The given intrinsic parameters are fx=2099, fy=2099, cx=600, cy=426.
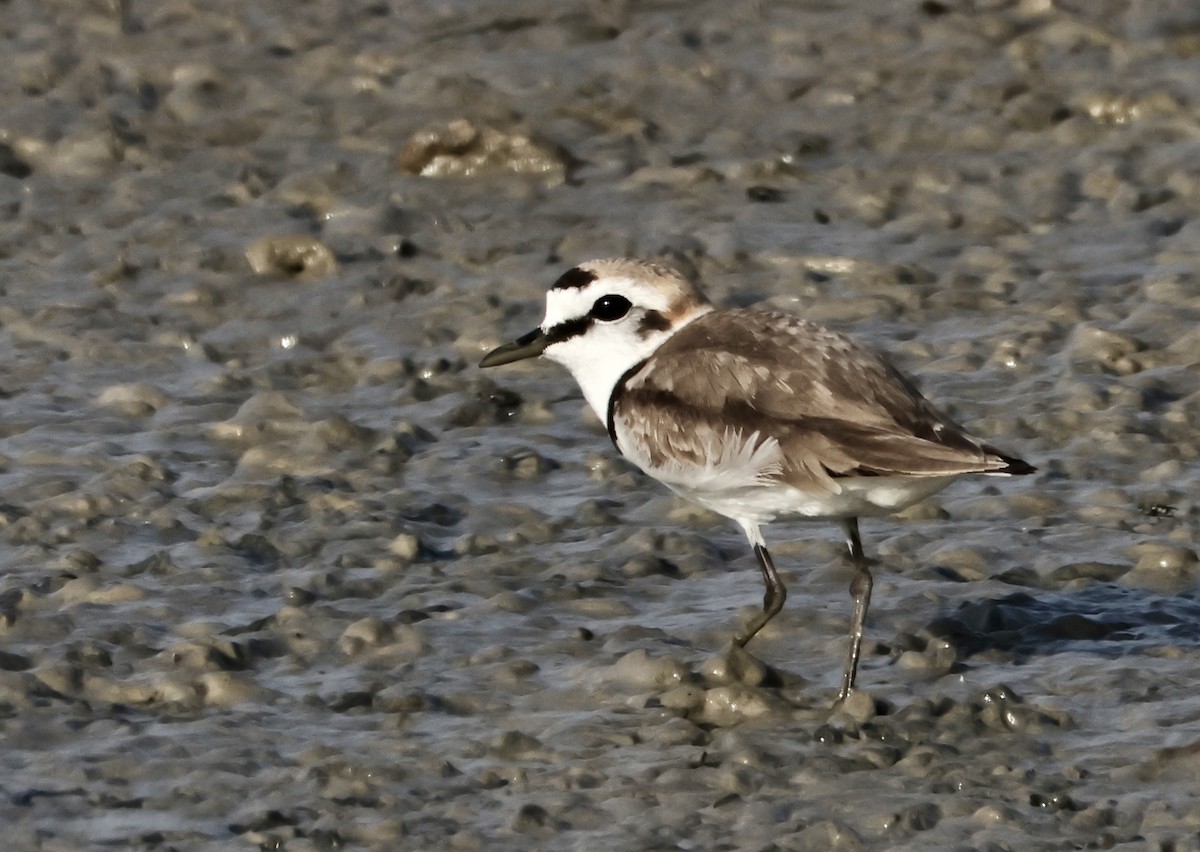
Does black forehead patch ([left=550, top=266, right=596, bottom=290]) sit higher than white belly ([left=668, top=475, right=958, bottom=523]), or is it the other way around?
black forehead patch ([left=550, top=266, right=596, bottom=290])

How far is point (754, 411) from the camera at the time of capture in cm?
615

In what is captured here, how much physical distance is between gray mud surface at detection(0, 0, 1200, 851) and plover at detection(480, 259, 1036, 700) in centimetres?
51

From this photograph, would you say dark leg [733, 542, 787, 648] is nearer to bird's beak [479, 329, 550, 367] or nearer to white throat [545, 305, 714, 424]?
white throat [545, 305, 714, 424]

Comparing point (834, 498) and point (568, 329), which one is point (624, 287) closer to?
point (568, 329)

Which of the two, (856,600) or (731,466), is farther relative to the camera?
(856,600)

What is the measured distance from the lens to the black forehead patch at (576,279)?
6.75 metres

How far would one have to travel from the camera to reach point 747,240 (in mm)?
9594

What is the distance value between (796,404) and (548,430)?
223 centimetres

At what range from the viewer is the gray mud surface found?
5.65 m

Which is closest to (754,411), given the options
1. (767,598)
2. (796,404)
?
(796,404)

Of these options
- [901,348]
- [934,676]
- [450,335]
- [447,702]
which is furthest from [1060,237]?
[447,702]

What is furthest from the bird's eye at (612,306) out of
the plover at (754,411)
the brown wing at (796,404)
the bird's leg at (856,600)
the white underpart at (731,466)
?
the bird's leg at (856,600)

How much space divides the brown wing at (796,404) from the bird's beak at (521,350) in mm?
428

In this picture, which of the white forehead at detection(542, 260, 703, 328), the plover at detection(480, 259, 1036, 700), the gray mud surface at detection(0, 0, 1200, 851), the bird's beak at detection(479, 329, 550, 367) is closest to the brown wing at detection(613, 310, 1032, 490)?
the plover at detection(480, 259, 1036, 700)
